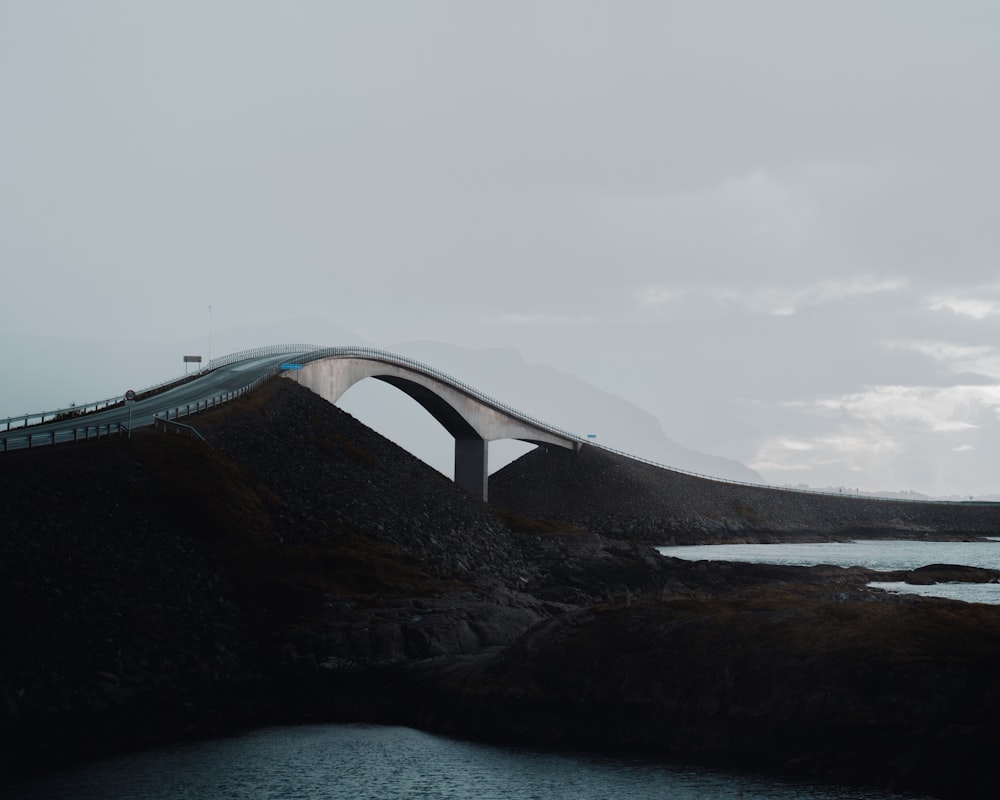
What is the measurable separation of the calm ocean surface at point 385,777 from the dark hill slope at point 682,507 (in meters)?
116

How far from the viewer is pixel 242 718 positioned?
41250mm

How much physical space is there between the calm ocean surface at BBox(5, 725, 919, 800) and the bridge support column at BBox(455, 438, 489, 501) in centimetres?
10954

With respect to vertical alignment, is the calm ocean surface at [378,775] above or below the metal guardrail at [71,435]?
below

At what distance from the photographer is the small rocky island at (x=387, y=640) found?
1400 inches

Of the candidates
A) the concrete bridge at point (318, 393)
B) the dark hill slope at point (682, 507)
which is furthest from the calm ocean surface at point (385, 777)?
the dark hill slope at point (682, 507)

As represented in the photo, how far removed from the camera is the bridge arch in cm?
11756

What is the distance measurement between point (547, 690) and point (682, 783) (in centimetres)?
919

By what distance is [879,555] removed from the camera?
438ft

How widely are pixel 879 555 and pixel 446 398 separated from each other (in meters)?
58.6


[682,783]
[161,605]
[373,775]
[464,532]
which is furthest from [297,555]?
[682,783]

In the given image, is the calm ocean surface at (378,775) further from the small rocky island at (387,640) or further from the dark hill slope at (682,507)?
the dark hill slope at (682,507)

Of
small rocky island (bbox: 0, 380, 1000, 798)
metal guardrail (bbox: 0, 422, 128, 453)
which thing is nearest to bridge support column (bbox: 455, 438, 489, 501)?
small rocky island (bbox: 0, 380, 1000, 798)

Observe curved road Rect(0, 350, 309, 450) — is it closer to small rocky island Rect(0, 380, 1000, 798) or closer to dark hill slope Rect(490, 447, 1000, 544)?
small rocky island Rect(0, 380, 1000, 798)

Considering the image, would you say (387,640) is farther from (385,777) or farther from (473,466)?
(473,466)
